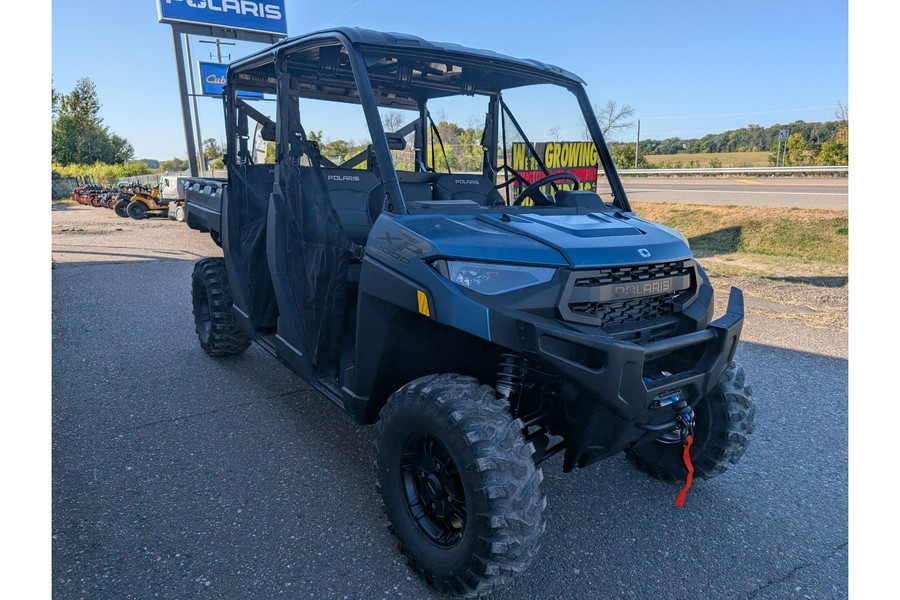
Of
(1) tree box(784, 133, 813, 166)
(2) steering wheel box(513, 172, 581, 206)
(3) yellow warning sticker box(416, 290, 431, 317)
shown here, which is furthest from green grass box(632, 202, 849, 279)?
(1) tree box(784, 133, 813, 166)

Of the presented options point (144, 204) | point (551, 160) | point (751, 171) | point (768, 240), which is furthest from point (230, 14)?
point (751, 171)

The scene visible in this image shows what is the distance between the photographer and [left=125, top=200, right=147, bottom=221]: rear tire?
63.8ft

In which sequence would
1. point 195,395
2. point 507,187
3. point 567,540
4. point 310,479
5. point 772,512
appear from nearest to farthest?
point 567,540
point 772,512
point 310,479
point 507,187
point 195,395

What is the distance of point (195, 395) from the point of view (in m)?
4.20

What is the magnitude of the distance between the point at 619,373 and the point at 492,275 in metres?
0.58

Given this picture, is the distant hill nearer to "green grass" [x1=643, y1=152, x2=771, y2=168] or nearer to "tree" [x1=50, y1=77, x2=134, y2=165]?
"green grass" [x1=643, y1=152, x2=771, y2=168]

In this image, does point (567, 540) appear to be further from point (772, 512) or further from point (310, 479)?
point (310, 479)

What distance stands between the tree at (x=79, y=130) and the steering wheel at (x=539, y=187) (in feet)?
164

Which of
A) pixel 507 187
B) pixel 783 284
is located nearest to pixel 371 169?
pixel 507 187

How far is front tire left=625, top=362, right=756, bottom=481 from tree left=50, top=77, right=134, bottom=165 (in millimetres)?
51100

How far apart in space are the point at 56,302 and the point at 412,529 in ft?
22.4

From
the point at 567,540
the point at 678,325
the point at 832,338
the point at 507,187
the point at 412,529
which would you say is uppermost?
the point at 507,187

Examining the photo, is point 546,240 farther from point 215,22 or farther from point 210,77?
point 210,77

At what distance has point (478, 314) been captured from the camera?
6.76 ft
